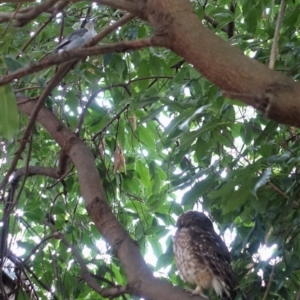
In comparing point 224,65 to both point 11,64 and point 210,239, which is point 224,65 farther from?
point 210,239

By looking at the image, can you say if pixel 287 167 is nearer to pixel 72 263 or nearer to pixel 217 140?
pixel 217 140

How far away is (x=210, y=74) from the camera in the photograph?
1.12 metres

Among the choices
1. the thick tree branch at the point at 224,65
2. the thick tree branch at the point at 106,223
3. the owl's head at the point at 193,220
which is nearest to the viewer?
the thick tree branch at the point at 224,65

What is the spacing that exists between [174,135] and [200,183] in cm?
20

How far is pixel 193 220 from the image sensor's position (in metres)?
2.97

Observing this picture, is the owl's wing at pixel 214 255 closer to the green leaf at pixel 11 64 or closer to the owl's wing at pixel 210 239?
the owl's wing at pixel 210 239

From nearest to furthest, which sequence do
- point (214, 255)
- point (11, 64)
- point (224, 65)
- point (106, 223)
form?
1. point (224, 65)
2. point (11, 64)
3. point (106, 223)
4. point (214, 255)

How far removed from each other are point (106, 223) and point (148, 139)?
1.14 meters

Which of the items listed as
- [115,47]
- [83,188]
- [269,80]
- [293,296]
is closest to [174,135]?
[83,188]

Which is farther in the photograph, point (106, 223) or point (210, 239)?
point (210, 239)

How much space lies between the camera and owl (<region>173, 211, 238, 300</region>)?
264cm

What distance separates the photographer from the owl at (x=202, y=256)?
2.64m

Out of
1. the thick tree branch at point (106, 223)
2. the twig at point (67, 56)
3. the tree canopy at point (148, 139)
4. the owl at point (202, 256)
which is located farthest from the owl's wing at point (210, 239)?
the twig at point (67, 56)

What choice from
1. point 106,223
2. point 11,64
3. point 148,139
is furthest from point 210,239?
point 11,64
